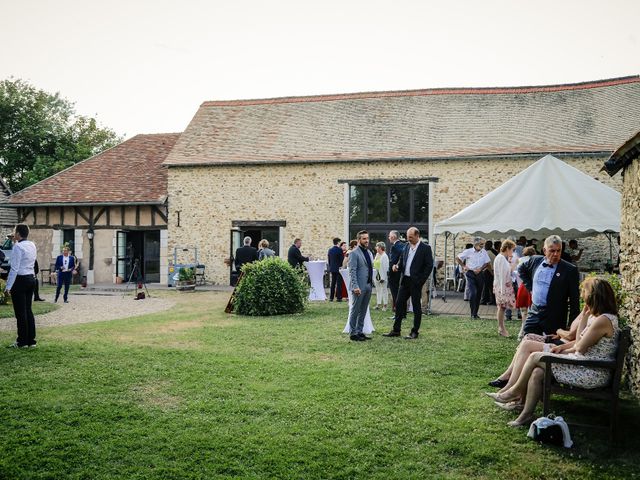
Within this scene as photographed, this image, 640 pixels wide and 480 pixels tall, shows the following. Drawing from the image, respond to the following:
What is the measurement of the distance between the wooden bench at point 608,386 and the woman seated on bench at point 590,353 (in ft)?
0.18

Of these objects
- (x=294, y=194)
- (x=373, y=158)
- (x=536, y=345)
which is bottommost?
(x=536, y=345)

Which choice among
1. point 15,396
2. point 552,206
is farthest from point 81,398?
point 552,206

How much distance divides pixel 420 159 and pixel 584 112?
6385 millimetres

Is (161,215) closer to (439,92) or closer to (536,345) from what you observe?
(439,92)

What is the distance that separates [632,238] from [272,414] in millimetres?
4136

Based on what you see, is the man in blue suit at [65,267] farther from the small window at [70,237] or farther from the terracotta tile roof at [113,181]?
the small window at [70,237]

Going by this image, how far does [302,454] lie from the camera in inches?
155

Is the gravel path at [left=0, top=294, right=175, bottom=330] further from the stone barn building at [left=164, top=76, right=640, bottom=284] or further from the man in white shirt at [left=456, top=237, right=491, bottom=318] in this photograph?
the man in white shirt at [left=456, top=237, right=491, bottom=318]

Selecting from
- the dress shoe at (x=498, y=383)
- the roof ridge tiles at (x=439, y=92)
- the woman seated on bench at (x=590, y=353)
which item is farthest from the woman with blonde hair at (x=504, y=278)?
the roof ridge tiles at (x=439, y=92)

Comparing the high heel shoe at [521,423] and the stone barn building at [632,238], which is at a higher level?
the stone barn building at [632,238]

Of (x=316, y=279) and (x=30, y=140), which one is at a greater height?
(x=30, y=140)

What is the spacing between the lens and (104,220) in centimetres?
2208

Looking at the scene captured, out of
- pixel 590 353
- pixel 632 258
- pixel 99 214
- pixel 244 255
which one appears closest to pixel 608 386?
pixel 590 353

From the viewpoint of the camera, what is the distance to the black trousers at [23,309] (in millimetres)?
7707
